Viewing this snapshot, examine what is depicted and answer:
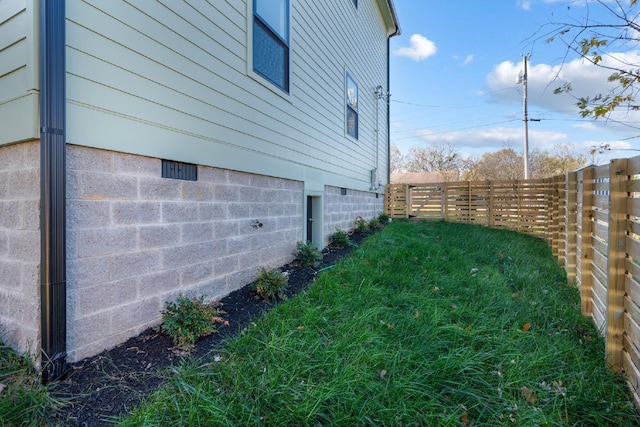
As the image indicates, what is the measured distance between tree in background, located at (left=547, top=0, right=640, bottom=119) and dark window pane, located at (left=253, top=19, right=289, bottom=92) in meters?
3.12

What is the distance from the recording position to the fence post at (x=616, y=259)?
7.09 feet

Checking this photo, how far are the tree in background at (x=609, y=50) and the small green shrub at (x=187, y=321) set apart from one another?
169 inches

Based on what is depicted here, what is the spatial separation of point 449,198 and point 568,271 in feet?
23.9

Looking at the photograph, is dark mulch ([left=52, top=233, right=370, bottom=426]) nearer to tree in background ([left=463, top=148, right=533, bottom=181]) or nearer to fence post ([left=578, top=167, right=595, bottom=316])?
fence post ([left=578, top=167, right=595, bottom=316])

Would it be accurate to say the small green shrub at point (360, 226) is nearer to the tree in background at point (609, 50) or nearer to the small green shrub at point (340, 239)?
the small green shrub at point (340, 239)

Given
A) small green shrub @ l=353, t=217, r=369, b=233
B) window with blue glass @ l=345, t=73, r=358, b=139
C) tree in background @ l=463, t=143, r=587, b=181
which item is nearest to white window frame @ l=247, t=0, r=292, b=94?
window with blue glass @ l=345, t=73, r=358, b=139

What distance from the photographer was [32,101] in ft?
5.89

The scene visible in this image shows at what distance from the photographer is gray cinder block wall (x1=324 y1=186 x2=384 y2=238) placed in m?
6.06

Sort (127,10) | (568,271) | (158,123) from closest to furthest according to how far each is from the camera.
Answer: (127,10) < (158,123) < (568,271)

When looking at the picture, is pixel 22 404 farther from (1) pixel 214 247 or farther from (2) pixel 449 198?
(2) pixel 449 198

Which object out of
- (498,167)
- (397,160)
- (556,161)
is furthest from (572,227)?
(397,160)

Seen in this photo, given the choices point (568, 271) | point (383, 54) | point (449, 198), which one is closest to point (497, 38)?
point (383, 54)

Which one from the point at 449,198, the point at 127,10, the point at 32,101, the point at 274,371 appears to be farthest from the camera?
the point at 449,198

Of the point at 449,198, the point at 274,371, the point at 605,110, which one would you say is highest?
the point at 605,110
